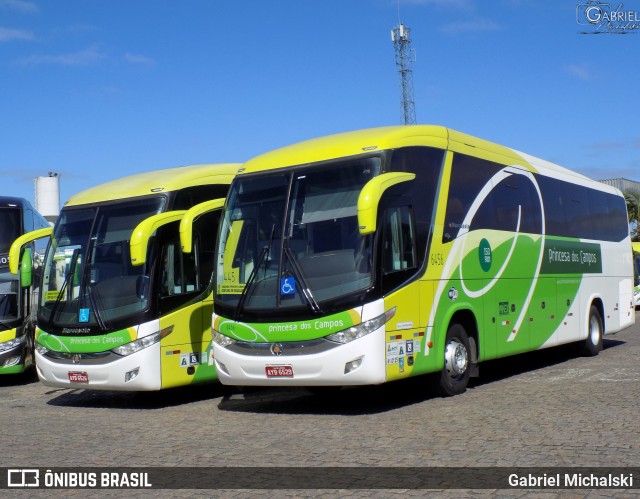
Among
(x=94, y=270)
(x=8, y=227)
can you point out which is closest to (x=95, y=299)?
(x=94, y=270)

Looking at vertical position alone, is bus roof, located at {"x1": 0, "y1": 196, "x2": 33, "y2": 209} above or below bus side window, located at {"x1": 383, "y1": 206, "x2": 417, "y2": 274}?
above

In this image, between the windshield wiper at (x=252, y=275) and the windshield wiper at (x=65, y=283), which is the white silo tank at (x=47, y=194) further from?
the windshield wiper at (x=252, y=275)

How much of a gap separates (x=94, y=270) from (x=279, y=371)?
11.5ft

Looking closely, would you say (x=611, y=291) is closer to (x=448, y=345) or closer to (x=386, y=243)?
(x=448, y=345)

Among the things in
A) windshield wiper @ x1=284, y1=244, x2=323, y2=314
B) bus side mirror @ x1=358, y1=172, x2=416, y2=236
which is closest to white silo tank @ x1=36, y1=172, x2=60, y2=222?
windshield wiper @ x1=284, y1=244, x2=323, y2=314

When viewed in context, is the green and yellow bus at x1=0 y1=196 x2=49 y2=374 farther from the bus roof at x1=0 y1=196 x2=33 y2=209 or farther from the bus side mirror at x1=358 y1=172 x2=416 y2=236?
the bus side mirror at x1=358 y1=172 x2=416 y2=236

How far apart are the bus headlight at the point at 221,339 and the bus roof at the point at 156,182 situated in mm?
2590

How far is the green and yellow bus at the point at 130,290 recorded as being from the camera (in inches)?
490

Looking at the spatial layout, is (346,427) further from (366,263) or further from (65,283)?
(65,283)

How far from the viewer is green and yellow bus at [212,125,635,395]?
10.7 metres

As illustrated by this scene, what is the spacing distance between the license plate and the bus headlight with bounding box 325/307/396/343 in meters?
3.96

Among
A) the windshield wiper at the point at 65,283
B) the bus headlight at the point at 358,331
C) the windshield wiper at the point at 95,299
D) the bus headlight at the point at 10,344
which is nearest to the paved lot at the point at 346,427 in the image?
the bus headlight at the point at 358,331

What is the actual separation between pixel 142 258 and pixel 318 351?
2.66m

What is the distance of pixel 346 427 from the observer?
400 inches
